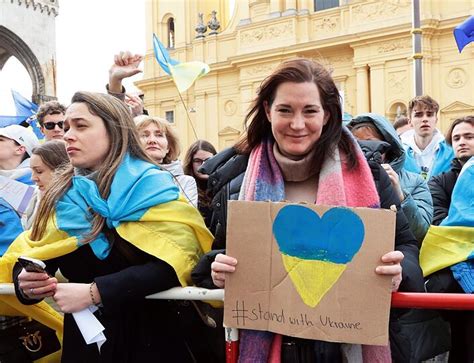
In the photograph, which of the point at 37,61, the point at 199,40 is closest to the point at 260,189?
the point at 37,61

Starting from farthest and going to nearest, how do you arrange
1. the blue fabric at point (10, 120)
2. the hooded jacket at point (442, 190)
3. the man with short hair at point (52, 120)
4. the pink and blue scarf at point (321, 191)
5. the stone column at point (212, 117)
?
1. the stone column at point (212, 117)
2. the blue fabric at point (10, 120)
3. the man with short hair at point (52, 120)
4. the hooded jacket at point (442, 190)
5. the pink and blue scarf at point (321, 191)

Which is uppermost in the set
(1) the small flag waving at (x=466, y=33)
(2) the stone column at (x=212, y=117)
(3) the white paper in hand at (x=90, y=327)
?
(2) the stone column at (x=212, y=117)

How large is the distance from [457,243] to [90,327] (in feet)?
5.79

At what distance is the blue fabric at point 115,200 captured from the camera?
2432mm

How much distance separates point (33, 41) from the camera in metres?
23.2

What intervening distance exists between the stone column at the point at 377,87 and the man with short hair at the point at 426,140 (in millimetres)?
21696

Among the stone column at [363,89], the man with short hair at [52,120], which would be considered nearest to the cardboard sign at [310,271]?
the man with short hair at [52,120]

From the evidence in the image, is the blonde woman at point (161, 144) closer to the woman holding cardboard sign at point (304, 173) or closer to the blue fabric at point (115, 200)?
the blue fabric at point (115, 200)

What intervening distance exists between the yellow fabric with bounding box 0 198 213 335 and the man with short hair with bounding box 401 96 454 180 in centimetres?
261

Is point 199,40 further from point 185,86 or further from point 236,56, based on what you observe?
point 185,86

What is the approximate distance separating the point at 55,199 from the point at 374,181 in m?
1.34

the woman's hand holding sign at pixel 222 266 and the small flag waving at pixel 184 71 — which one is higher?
the small flag waving at pixel 184 71

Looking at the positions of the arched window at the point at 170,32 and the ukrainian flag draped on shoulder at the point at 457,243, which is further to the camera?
the arched window at the point at 170,32

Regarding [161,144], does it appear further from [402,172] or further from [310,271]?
[310,271]
